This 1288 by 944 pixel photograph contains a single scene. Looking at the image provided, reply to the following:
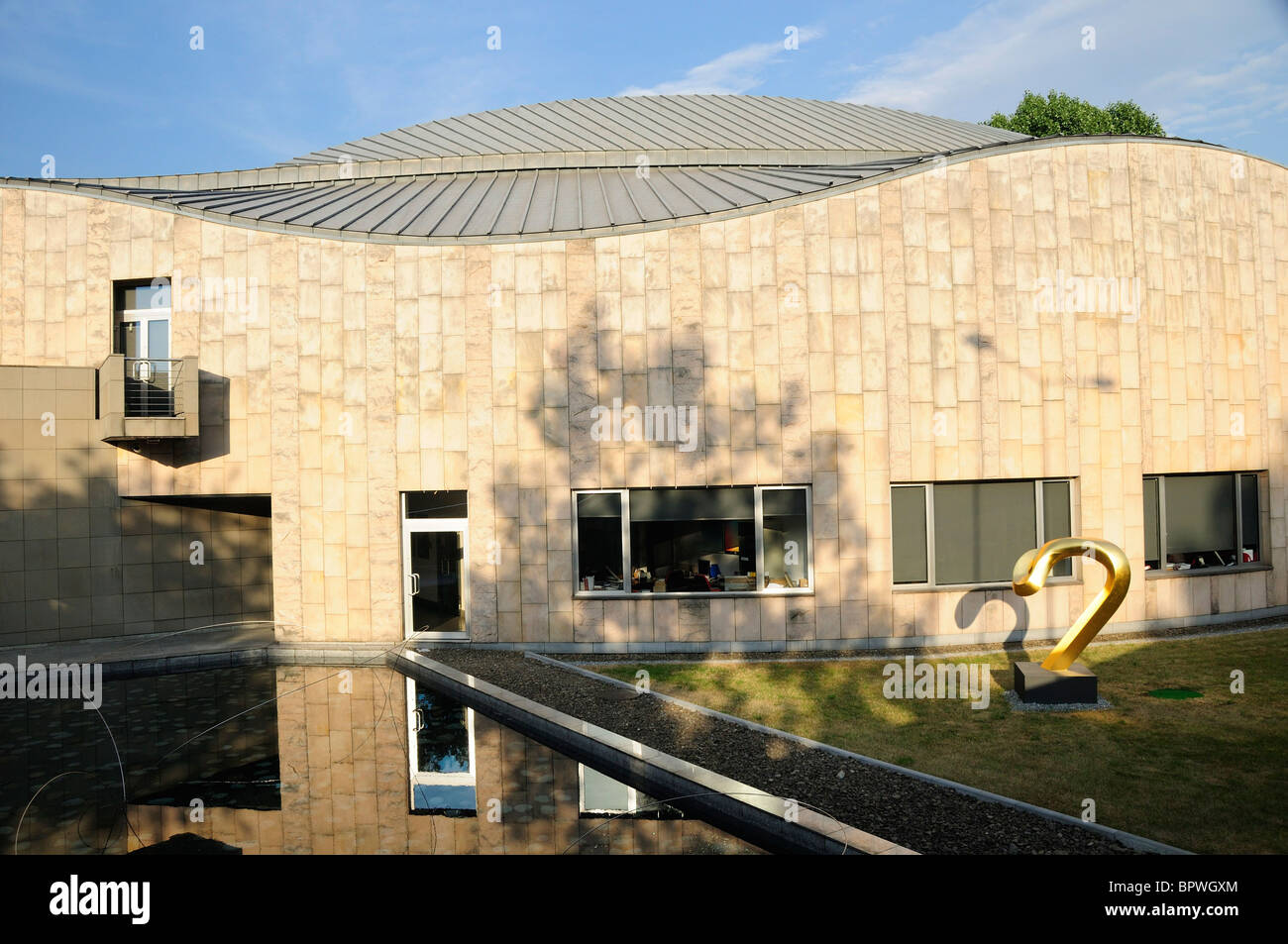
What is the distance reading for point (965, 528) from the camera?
53.0 ft

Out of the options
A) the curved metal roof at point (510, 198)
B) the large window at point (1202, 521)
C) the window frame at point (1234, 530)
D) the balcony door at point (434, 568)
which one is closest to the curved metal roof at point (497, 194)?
the curved metal roof at point (510, 198)

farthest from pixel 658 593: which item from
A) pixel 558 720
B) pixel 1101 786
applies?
pixel 1101 786

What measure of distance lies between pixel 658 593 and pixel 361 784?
24.7 feet

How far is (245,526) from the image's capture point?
64.1ft

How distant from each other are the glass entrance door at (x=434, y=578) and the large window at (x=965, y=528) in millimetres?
9085

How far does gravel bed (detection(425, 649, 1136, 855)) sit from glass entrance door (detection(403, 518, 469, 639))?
4306 mm

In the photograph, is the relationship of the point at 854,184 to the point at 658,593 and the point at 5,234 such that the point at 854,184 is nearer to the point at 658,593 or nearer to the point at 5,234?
the point at 658,593

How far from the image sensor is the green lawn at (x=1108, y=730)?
758cm

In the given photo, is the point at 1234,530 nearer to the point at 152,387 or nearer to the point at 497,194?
the point at 497,194

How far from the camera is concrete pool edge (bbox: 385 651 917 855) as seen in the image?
693 cm

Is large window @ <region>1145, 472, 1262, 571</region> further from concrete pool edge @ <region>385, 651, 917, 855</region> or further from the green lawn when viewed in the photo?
concrete pool edge @ <region>385, 651, 917, 855</region>

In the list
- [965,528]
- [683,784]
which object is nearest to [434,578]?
[683,784]

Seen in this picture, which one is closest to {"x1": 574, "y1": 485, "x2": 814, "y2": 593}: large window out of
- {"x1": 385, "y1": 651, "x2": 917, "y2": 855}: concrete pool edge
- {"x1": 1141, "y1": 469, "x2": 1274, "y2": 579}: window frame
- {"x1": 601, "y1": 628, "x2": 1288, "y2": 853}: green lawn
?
{"x1": 601, "y1": 628, "x2": 1288, "y2": 853}: green lawn

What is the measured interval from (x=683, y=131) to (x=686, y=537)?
56.1 ft
